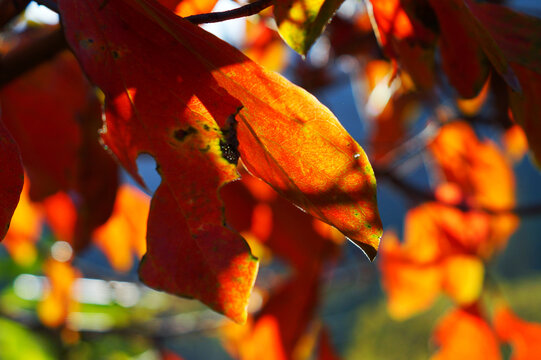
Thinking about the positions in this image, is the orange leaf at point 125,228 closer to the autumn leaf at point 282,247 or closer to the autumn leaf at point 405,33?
the autumn leaf at point 282,247

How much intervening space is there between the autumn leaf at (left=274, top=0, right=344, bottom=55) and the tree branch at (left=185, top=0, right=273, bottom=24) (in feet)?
0.05

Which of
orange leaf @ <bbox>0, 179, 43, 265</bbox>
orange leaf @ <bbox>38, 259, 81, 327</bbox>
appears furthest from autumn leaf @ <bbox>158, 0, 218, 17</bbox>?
orange leaf @ <bbox>38, 259, 81, 327</bbox>

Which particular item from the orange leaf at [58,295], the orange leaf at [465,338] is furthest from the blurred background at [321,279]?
the orange leaf at [465,338]

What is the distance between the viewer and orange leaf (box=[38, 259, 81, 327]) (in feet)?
3.43

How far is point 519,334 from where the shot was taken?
0.87 m

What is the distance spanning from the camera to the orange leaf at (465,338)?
831 mm

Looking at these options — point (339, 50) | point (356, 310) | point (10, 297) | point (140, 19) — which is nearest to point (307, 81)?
point (339, 50)

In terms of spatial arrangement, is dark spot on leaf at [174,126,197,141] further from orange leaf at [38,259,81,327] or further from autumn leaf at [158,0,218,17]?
orange leaf at [38,259,81,327]

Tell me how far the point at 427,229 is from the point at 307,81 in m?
0.35

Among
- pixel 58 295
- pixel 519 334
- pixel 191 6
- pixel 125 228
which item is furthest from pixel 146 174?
pixel 191 6

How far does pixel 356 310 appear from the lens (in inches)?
94.8

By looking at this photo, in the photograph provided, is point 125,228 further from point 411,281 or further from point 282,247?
point 411,281

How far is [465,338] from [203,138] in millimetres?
747

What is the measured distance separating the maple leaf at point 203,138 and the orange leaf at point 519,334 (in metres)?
0.73
